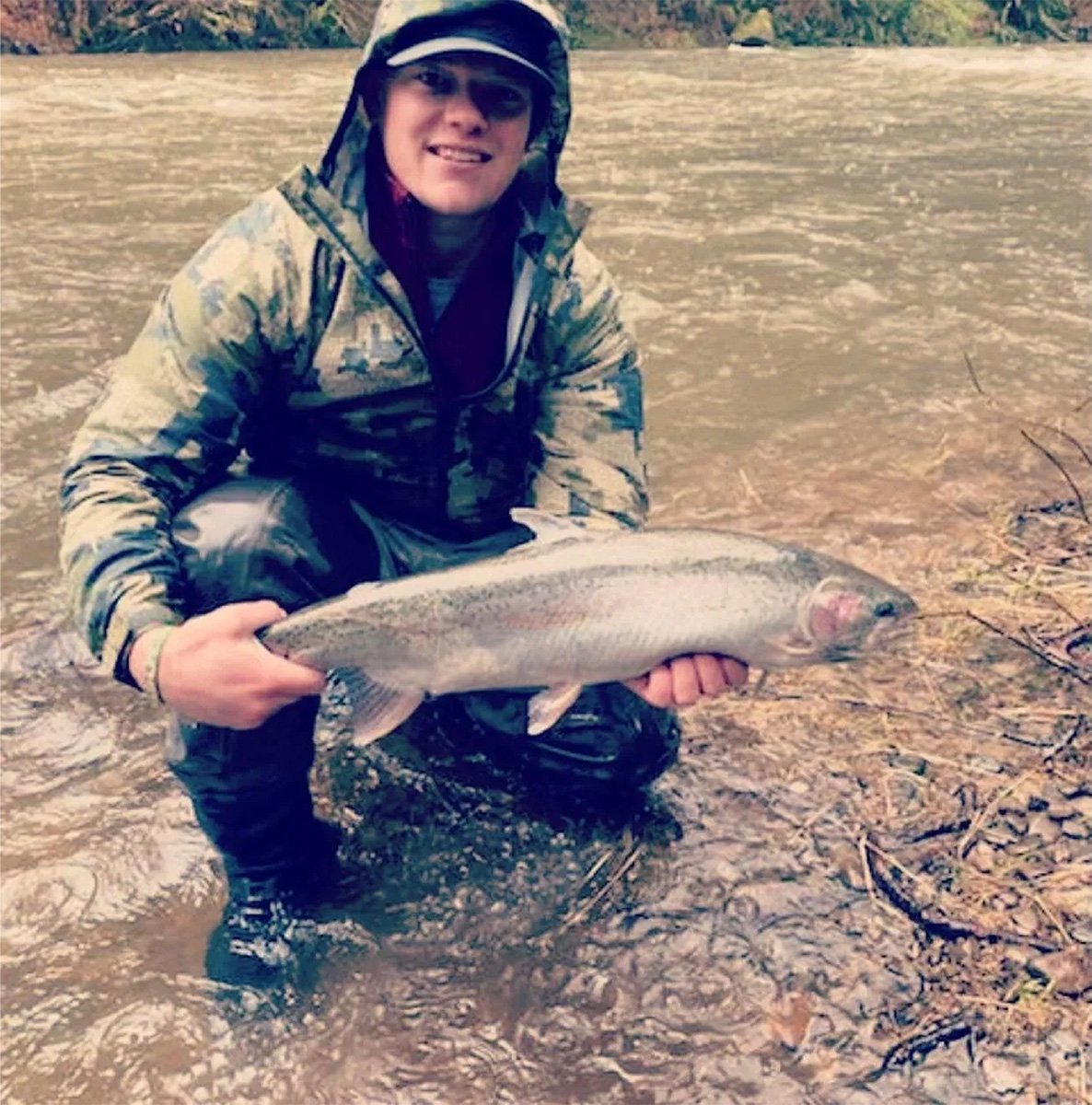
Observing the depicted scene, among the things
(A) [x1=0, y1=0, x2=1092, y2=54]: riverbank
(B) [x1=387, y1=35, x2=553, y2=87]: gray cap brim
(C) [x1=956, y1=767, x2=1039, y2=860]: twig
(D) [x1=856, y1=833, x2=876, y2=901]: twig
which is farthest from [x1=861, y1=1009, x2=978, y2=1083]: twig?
(A) [x1=0, y1=0, x2=1092, y2=54]: riverbank

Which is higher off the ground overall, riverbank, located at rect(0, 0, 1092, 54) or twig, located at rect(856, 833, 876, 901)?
riverbank, located at rect(0, 0, 1092, 54)

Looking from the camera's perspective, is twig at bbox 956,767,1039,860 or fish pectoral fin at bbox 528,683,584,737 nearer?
fish pectoral fin at bbox 528,683,584,737

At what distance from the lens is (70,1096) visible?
8.37 ft

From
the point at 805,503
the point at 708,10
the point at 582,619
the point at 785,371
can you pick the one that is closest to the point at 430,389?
the point at 582,619

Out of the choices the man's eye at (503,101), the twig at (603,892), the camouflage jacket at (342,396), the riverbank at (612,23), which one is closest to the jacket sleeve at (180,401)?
the camouflage jacket at (342,396)

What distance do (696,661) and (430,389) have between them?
0.96m

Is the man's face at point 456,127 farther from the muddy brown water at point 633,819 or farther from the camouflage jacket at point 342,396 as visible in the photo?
the muddy brown water at point 633,819

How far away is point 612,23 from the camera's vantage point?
31.4m

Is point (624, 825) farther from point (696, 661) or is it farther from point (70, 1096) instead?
point (70, 1096)

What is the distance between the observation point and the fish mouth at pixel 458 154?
2916 mm

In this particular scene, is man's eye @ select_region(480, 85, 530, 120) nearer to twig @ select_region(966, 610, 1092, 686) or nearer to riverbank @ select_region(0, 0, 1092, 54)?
twig @ select_region(966, 610, 1092, 686)

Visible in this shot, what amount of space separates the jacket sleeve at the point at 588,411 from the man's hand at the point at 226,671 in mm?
888

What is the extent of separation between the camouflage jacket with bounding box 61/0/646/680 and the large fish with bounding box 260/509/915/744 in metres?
0.40

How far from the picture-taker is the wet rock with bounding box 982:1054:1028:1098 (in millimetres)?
2531
